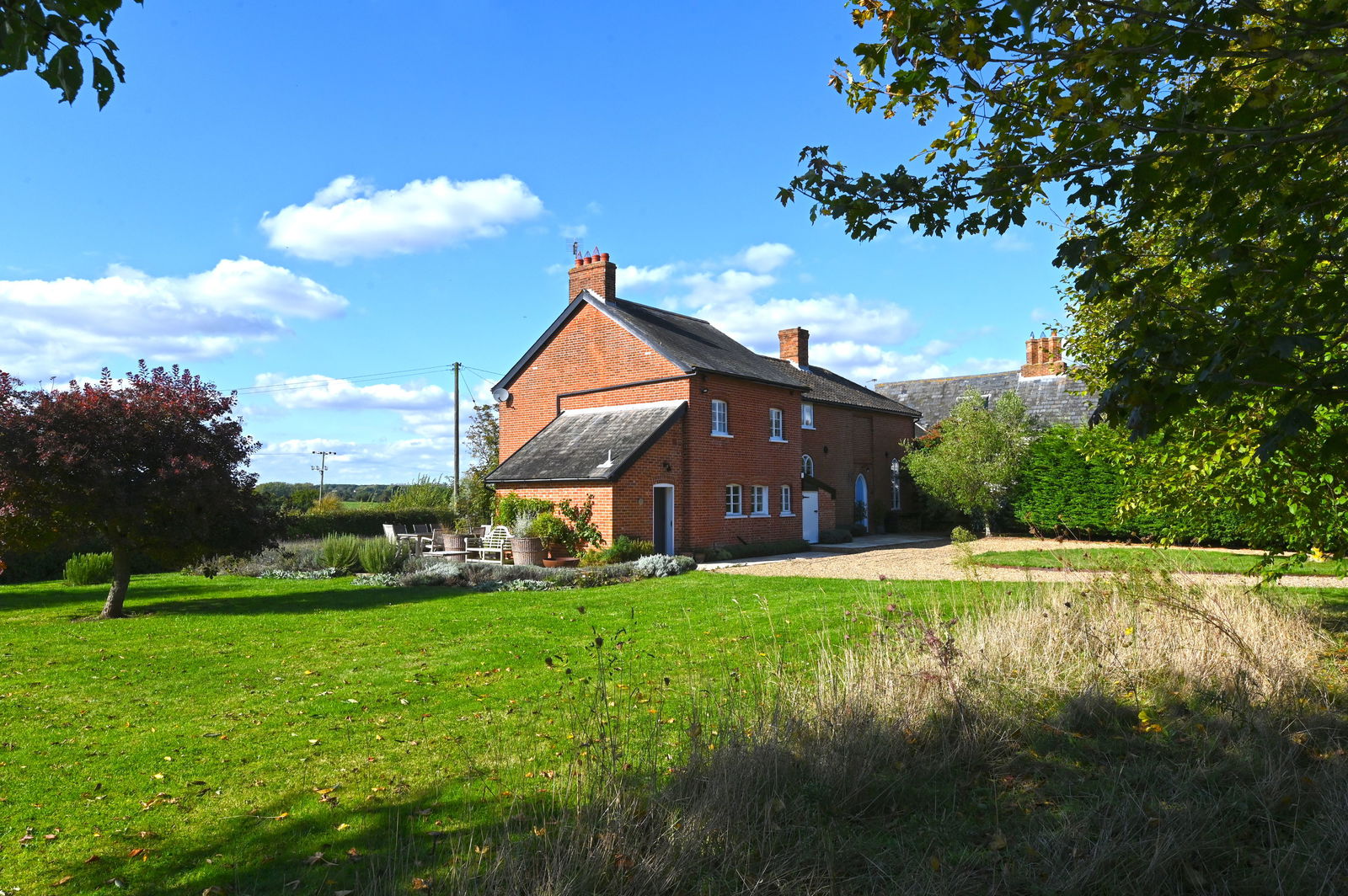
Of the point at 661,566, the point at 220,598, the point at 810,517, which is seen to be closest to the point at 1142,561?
the point at 661,566

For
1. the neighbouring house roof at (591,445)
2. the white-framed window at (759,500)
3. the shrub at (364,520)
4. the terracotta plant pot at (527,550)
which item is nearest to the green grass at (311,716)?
the terracotta plant pot at (527,550)

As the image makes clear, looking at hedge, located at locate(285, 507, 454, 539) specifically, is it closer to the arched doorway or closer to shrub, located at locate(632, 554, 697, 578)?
shrub, located at locate(632, 554, 697, 578)

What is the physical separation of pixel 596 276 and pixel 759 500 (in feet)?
27.4

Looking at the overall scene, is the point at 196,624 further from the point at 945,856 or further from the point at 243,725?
the point at 945,856

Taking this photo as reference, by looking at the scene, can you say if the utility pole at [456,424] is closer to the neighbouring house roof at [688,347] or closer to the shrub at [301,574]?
the neighbouring house roof at [688,347]

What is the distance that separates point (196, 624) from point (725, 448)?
590 inches

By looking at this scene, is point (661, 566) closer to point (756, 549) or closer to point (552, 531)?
point (552, 531)

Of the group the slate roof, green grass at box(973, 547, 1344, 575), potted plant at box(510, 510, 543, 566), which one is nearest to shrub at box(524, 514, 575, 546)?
potted plant at box(510, 510, 543, 566)

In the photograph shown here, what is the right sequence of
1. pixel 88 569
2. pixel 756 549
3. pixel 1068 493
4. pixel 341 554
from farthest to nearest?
pixel 1068 493, pixel 756 549, pixel 341 554, pixel 88 569

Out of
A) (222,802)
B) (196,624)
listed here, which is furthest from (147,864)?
(196,624)

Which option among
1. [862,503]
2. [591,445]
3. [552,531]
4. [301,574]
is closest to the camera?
[301,574]

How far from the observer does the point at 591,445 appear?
2353 centimetres

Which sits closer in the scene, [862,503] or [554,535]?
[554,535]

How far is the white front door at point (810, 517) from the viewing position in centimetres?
2867
